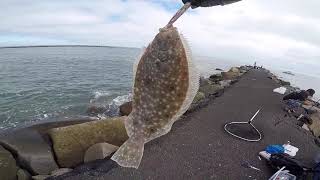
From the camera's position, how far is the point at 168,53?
2768 millimetres

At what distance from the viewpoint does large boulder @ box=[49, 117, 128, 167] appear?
43.2 ft

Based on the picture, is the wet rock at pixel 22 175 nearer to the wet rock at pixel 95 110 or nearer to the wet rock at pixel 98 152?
the wet rock at pixel 98 152

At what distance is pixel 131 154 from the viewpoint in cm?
301

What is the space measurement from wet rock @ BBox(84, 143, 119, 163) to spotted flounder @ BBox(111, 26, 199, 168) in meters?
9.08

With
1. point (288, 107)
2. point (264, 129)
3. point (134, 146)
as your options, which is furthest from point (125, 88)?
point (134, 146)

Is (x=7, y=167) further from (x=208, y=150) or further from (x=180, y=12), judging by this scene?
(x=180, y=12)

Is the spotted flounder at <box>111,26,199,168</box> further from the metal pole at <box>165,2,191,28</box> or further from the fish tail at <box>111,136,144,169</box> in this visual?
the metal pole at <box>165,2,191,28</box>

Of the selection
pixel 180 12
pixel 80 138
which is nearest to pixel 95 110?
pixel 80 138

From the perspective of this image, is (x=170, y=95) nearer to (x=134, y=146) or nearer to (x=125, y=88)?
(x=134, y=146)

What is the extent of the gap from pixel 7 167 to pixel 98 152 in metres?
2.90

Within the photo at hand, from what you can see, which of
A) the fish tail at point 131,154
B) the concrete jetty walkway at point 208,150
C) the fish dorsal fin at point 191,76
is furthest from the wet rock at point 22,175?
the fish dorsal fin at point 191,76

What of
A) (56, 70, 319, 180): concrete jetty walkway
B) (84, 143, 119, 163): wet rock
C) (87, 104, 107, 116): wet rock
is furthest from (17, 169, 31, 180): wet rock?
(87, 104, 107, 116): wet rock

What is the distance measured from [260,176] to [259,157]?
1.53 meters

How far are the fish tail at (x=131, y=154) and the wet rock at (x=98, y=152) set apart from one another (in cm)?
903
